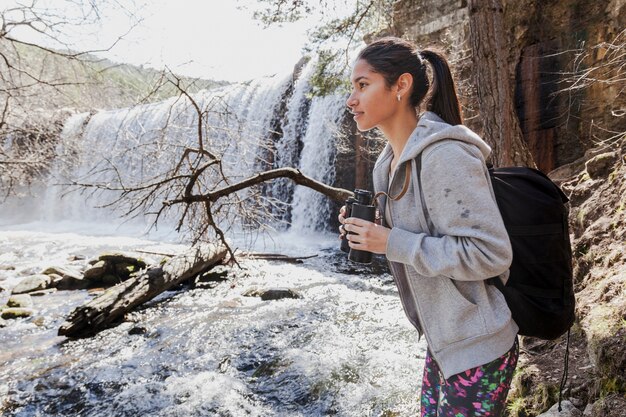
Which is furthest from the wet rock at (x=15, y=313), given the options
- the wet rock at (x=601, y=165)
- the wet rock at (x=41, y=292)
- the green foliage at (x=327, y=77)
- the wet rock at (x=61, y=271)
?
the wet rock at (x=601, y=165)

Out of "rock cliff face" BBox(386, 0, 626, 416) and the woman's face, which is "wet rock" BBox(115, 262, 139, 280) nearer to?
"rock cliff face" BBox(386, 0, 626, 416)

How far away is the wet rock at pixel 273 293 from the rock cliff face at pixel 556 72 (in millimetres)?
4288

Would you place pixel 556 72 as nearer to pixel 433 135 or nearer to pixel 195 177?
pixel 195 177

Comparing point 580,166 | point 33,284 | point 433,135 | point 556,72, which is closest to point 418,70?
point 433,135

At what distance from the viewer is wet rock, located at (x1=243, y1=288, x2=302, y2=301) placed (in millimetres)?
6324

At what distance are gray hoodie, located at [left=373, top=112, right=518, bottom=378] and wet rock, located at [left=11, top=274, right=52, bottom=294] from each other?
7.88 meters

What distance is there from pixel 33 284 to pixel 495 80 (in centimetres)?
782

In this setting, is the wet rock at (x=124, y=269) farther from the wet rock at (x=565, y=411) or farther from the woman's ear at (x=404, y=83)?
the woman's ear at (x=404, y=83)

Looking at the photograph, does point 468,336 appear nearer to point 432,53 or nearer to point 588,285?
point 432,53

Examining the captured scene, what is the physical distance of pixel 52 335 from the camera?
5.20m

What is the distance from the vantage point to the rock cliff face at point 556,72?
23.9 feet

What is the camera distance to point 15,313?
5.91m

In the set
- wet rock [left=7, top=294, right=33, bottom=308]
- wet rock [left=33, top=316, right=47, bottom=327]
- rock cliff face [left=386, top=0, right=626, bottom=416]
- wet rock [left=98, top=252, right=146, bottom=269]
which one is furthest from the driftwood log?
rock cliff face [left=386, top=0, right=626, bottom=416]

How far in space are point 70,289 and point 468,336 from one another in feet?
25.6
